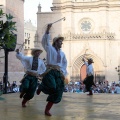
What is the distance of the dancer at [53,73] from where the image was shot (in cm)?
662

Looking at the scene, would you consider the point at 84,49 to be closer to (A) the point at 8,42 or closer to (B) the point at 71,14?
(B) the point at 71,14

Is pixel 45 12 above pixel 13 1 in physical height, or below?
above

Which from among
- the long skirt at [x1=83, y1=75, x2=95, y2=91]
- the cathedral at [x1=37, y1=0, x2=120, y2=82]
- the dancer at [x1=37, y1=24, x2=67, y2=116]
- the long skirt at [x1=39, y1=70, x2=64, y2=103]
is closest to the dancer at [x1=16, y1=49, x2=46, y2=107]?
the dancer at [x1=37, y1=24, x2=67, y2=116]

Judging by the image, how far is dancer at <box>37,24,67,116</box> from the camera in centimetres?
662

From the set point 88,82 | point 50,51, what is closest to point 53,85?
point 50,51

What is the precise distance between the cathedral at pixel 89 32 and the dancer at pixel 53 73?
1307 inches

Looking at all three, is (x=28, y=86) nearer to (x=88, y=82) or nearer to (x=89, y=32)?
(x=88, y=82)

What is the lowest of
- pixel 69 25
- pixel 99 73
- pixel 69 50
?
pixel 99 73

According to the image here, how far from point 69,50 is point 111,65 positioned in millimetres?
5371

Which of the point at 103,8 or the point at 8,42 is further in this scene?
the point at 103,8

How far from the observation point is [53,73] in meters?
6.83

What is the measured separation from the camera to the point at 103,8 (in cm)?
4106

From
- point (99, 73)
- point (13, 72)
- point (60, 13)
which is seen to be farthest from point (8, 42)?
point (60, 13)

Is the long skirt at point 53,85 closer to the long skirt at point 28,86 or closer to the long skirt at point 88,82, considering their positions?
the long skirt at point 28,86
